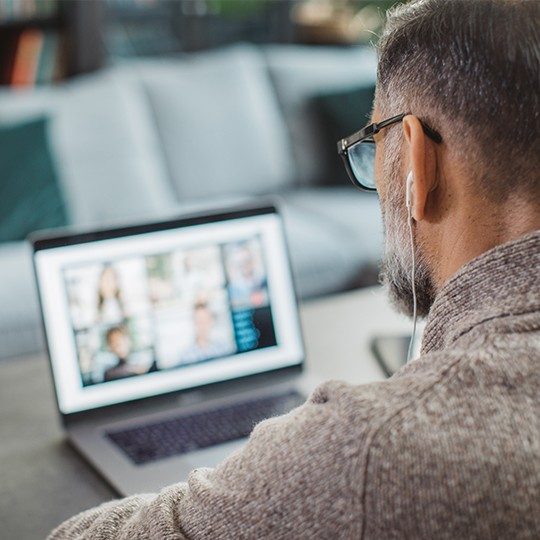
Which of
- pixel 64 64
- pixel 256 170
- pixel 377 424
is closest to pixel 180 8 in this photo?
pixel 64 64

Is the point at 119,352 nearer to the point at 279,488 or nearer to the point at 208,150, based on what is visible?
the point at 279,488

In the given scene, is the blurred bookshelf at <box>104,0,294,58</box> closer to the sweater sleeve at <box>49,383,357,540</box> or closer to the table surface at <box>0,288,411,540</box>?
the table surface at <box>0,288,411,540</box>

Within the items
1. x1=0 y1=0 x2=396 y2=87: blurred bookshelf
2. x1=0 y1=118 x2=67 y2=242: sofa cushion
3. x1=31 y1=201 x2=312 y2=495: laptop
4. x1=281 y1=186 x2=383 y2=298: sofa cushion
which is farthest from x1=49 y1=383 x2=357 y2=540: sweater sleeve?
x1=0 y1=0 x2=396 y2=87: blurred bookshelf

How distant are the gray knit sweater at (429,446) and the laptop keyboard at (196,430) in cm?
47

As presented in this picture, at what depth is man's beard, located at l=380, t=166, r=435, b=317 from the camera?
0.91m

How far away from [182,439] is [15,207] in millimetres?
1566

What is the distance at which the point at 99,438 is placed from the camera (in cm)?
129

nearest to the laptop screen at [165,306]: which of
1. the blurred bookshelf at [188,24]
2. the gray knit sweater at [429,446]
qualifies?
the gray knit sweater at [429,446]

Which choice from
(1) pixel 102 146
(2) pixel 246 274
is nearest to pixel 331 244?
(1) pixel 102 146

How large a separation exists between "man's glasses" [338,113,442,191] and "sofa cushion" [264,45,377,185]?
2.36m

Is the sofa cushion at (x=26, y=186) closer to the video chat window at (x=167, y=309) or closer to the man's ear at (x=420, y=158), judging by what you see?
the video chat window at (x=167, y=309)

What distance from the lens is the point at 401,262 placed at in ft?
3.10

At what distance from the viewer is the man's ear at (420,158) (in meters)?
0.81

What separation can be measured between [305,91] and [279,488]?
285 cm
